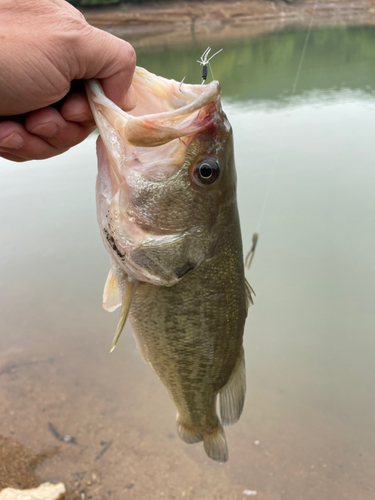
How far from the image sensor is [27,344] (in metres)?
4.00

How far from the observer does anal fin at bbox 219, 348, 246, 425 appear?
1.83 m

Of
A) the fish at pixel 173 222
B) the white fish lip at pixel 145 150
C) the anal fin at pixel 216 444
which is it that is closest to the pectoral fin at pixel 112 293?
the fish at pixel 173 222

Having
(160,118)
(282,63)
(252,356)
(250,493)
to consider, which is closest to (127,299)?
(160,118)

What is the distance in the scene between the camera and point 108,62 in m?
1.21

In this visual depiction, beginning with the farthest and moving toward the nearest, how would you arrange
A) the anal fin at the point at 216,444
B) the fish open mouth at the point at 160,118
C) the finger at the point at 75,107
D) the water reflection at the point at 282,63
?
the water reflection at the point at 282,63, the anal fin at the point at 216,444, the finger at the point at 75,107, the fish open mouth at the point at 160,118

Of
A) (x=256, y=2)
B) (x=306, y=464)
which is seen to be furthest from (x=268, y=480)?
(x=256, y=2)

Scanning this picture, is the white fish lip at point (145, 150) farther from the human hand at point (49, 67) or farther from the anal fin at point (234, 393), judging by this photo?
the anal fin at point (234, 393)

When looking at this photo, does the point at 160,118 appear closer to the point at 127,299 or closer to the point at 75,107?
the point at 75,107

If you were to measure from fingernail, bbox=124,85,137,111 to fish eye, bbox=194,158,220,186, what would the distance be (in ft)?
1.04

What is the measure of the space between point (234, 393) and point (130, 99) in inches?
53.0

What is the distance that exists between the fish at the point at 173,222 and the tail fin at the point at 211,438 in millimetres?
377

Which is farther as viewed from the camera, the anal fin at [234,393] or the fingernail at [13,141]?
the anal fin at [234,393]

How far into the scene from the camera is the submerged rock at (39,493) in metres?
2.39

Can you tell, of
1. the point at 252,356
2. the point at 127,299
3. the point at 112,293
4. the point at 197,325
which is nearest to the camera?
the point at 127,299
